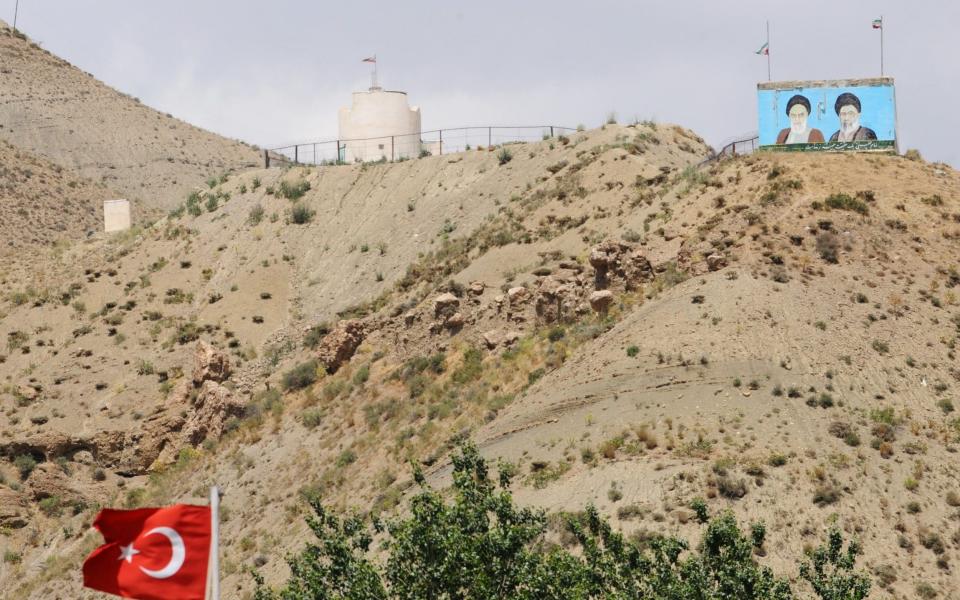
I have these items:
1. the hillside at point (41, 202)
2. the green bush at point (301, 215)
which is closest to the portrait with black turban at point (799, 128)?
the green bush at point (301, 215)

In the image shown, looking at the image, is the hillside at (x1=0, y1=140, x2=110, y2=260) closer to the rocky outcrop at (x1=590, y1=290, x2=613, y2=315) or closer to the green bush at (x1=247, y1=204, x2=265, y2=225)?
the green bush at (x1=247, y1=204, x2=265, y2=225)

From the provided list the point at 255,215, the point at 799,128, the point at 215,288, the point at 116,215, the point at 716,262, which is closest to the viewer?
the point at 716,262

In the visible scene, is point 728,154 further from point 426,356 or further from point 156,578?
point 156,578

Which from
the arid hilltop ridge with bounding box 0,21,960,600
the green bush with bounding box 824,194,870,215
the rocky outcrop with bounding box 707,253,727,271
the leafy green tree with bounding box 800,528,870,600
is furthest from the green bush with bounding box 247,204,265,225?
the leafy green tree with bounding box 800,528,870,600

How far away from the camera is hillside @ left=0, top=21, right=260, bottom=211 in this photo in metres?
94.1

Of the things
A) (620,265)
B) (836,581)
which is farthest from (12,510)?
(836,581)

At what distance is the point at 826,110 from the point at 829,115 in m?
0.17

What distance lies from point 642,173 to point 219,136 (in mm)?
52534

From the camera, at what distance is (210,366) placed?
52656 mm

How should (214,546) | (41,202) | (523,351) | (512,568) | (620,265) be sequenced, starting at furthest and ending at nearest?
(41,202), (620,265), (523,351), (512,568), (214,546)

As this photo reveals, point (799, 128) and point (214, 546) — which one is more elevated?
point (799, 128)

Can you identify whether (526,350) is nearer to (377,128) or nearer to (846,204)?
Result: (846,204)

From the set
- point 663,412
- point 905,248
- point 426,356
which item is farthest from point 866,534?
point 426,356

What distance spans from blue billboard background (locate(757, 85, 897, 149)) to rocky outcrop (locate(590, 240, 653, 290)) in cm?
737
